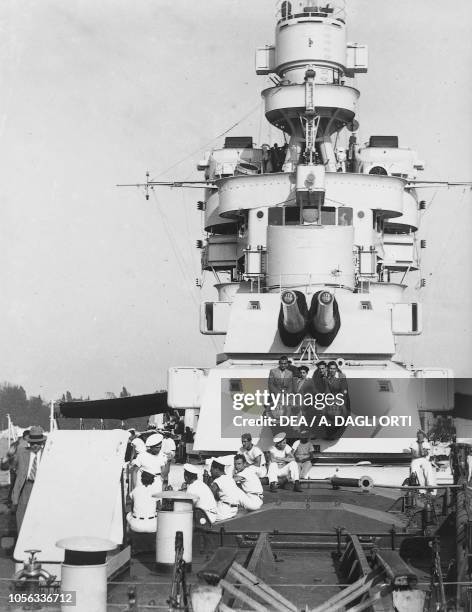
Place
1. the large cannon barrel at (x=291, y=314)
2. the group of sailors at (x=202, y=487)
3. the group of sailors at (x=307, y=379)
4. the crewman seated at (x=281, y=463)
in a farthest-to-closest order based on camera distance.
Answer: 1. the large cannon barrel at (x=291, y=314)
2. the group of sailors at (x=307, y=379)
3. the crewman seated at (x=281, y=463)
4. the group of sailors at (x=202, y=487)

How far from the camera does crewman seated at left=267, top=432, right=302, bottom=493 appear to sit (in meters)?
10.6

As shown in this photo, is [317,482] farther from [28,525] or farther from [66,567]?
[66,567]

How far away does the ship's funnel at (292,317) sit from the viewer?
41.6ft

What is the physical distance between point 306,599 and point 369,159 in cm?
1458

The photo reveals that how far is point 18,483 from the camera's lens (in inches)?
381

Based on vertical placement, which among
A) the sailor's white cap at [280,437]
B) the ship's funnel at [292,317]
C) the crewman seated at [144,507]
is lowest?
the crewman seated at [144,507]

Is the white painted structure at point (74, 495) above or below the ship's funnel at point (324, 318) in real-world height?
below

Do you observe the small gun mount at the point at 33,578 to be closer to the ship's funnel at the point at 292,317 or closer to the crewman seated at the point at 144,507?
the crewman seated at the point at 144,507

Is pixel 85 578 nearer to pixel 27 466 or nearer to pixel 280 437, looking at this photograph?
pixel 27 466

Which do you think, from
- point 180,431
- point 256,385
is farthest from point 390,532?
point 180,431

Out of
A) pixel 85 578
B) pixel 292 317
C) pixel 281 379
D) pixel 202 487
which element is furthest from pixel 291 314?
pixel 85 578

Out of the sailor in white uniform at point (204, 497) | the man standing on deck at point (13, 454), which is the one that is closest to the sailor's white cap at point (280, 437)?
the sailor in white uniform at point (204, 497)

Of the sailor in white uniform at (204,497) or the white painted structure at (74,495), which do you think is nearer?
the white painted structure at (74,495)

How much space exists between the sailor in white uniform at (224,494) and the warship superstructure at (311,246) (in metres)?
3.00
